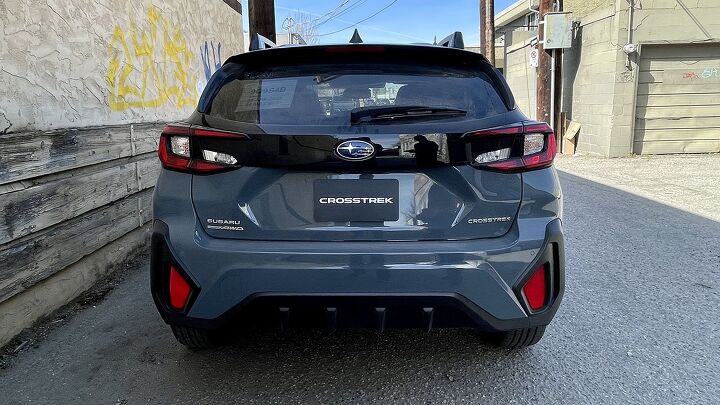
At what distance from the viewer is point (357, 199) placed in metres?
2.22

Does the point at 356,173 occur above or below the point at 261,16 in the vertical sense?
below

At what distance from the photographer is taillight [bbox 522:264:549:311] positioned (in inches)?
90.7

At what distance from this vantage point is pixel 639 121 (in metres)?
11.4

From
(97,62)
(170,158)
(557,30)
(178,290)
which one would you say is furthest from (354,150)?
(557,30)

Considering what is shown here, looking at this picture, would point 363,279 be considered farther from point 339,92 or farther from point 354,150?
point 339,92

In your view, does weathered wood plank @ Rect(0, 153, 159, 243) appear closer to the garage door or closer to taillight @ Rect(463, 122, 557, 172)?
taillight @ Rect(463, 122, 557, 172)

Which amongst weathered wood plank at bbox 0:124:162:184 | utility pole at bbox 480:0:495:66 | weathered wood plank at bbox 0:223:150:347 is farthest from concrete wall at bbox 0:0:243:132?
utility pole at bbox 480:0:495:66

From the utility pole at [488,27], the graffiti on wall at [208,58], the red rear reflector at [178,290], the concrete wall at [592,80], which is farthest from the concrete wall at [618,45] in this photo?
the red rear reflector at [178,290]

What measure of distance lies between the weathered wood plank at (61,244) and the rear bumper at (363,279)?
1327mm

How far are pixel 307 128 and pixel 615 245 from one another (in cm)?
401

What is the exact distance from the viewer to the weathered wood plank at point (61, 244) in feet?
9.84

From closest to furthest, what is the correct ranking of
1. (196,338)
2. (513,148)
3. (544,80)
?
(513,148)
(196,338)
(544,80)

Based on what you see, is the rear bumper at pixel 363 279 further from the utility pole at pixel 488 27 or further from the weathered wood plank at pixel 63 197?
the utility pole at pixel 488 27

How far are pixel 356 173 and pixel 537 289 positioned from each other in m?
0.95
